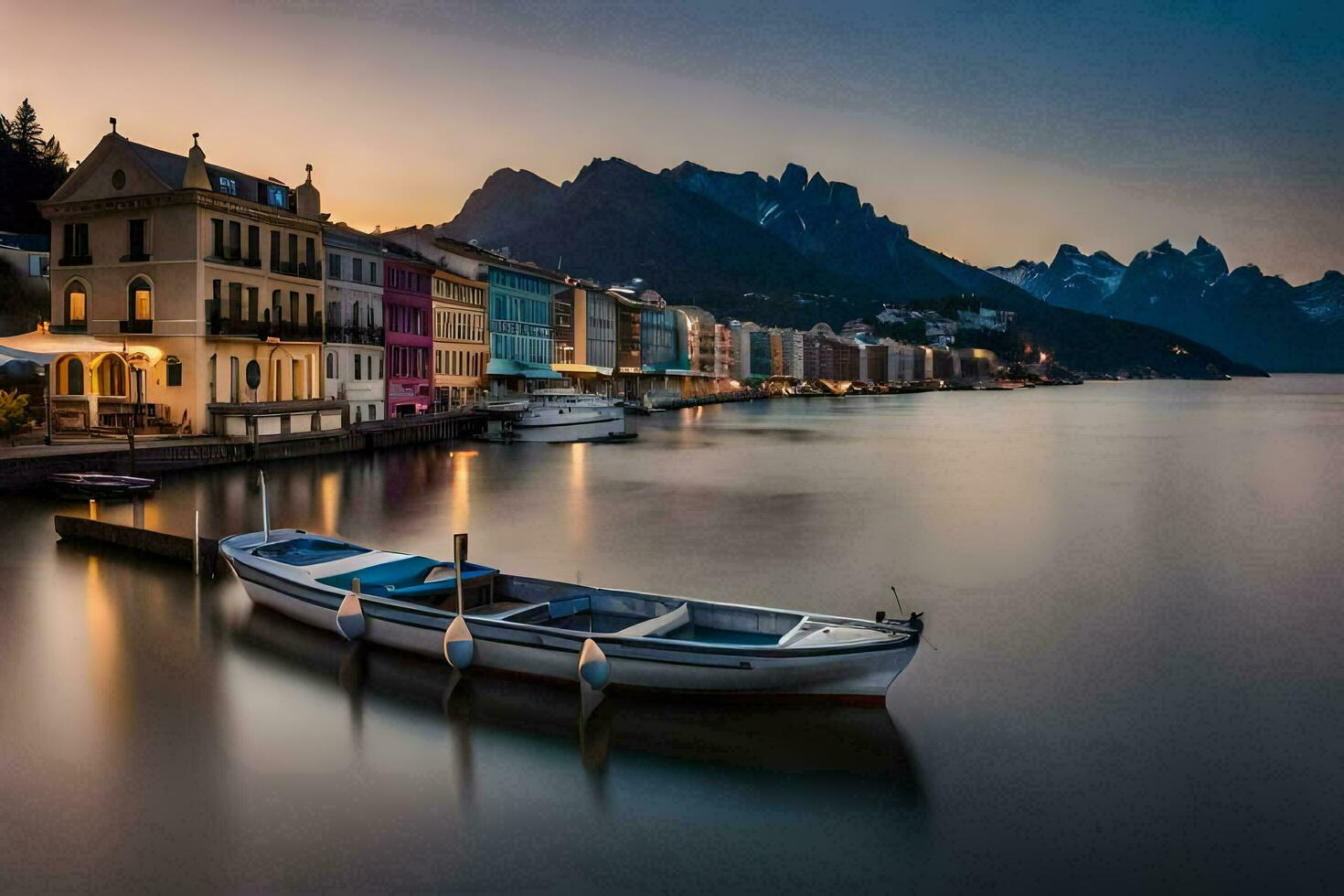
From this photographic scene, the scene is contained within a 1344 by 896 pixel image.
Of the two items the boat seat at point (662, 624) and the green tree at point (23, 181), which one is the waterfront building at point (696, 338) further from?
the boat seat at point (662, 624)

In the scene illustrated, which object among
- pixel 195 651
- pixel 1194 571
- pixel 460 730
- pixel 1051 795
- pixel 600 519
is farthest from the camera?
pixel 600 519

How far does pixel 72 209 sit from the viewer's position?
171ft

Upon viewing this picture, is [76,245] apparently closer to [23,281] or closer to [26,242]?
[23,281]

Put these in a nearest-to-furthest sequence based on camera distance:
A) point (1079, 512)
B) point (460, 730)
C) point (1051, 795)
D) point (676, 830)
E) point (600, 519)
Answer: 1. point (676, 830)
2. point (1051, 795)
3. point (460, 730)
4. point (600, 519)
5. point (1079, 512)

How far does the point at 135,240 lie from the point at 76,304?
5.11 meters

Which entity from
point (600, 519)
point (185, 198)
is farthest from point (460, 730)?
point (185, 198)

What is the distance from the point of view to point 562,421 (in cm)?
8244

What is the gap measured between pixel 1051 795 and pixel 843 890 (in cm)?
411

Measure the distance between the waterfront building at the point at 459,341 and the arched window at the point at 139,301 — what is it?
28.8m

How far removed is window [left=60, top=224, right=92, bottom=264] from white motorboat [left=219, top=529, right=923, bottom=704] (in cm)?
3980

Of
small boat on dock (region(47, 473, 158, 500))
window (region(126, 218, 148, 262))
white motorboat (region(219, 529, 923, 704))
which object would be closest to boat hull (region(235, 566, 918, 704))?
white motorboat (region(219, 529, 923, 704))

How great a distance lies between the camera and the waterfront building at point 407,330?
235ft

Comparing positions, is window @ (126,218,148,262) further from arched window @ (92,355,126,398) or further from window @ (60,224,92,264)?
arched window @ (92,355,126,398)

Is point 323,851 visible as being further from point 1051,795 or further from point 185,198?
point 185,198
